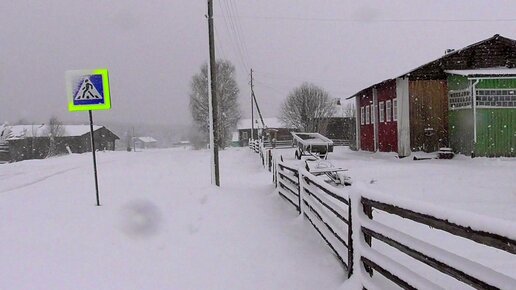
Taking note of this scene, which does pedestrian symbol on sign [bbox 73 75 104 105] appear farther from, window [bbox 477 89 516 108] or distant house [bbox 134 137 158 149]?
distant house [bbox 134 137 158 149]

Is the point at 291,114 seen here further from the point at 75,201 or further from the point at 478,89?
the point at 75,201

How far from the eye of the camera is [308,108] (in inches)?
2400

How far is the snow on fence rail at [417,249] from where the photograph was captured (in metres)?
2.20

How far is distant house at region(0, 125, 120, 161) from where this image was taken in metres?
71.4

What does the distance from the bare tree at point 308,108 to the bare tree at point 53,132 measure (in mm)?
39775

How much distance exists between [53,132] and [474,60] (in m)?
79.6

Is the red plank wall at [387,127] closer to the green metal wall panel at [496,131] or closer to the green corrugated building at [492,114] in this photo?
the green corrugated building at [492,114]

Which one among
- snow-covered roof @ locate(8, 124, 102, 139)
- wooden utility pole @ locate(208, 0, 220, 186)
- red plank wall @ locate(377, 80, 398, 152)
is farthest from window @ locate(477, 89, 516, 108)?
snow-covered roof @ locate(8, 124, 102, 139)

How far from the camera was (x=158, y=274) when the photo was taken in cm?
495

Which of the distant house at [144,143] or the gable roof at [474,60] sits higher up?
the gable roof at [474,60]

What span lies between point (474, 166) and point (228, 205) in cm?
1242

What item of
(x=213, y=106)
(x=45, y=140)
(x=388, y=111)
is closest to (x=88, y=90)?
(x=213, y=106)

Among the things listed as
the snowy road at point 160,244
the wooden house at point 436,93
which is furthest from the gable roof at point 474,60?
the snowy road at point 160,244

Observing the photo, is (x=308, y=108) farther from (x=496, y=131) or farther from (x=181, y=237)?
(x=181, y=237)
